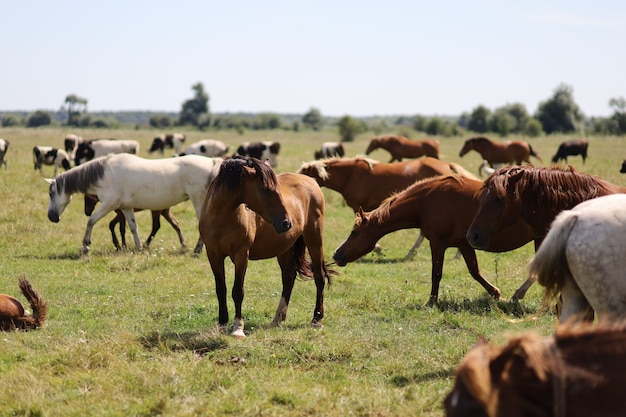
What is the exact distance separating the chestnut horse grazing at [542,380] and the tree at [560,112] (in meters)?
71.4

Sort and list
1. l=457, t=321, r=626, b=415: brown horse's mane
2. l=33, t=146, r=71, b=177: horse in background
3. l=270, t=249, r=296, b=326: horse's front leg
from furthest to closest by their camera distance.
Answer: l=33, t=146, r=71, b=177: horse in background < l=270, t=249, r=296, b=326: horse's front leg < l=457, t=321, r=626, b=415: brown horse's mane

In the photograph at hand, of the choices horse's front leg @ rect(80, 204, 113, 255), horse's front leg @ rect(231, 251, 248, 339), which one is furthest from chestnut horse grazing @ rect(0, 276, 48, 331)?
horse's front leg @ rect(80, 204, 113, 255)

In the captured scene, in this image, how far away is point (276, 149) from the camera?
111 ft

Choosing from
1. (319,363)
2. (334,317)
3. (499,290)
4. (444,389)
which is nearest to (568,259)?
(444,389)

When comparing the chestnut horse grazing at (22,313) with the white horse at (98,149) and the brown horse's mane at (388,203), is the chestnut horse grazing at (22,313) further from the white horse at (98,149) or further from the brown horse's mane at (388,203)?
the white horse at (98,149)

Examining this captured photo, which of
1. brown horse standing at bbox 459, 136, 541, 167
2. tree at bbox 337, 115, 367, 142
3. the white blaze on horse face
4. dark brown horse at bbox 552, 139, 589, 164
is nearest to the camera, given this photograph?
the white blaze on horse face

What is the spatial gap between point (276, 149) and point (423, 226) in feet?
81.5

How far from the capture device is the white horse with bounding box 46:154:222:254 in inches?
535

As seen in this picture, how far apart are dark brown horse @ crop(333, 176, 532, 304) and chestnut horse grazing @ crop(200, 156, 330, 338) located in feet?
3.08

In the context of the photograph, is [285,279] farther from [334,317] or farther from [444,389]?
[444,389]

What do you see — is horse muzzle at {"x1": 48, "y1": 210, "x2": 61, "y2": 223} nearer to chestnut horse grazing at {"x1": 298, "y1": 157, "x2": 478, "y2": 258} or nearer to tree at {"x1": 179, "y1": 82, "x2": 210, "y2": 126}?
chestnut horse grazing at {"x1": 298, "y1": 157, "x2": 478, "y2": 258}

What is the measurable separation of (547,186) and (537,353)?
430 cm

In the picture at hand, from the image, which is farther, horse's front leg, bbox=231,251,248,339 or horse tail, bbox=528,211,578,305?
horse's front leg, bbox=231,251,248,339

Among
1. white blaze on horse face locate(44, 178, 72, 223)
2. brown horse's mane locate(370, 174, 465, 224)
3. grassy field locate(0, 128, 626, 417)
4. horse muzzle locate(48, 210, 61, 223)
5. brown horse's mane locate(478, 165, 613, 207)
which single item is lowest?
grassy field locate(0, 128, 626, 417)
